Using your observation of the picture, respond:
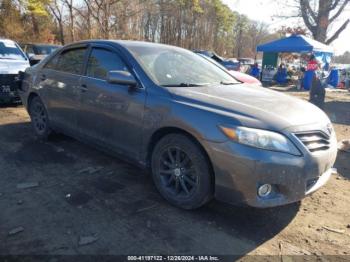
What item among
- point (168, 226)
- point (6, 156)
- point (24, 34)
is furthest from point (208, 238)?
point (24, 34)

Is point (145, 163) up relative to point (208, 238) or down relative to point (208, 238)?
up

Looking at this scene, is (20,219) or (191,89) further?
(191,89)

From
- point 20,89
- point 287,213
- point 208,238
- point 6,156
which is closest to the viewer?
point 208,238

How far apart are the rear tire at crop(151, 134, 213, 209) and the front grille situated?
89cm

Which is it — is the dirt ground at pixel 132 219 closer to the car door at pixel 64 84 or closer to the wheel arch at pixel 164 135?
the wheel arch at pixel 164 135

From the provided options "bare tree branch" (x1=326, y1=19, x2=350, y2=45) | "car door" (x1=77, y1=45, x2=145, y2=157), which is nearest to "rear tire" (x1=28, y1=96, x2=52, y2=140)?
"car door" (x1=77, y1=45, x2=145, y2=157)

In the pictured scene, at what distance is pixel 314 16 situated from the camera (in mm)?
23438

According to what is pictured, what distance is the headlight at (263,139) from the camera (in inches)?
116

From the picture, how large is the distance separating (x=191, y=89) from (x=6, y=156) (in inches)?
116

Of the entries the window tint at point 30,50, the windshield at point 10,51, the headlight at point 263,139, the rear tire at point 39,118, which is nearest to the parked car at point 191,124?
the headlight at point 263,139

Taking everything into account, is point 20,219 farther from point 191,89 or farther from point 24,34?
point 24,34

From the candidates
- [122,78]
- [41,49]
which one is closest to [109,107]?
[122,78]

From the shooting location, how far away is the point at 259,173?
2.92 m

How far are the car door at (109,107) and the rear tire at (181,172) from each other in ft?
1.18
